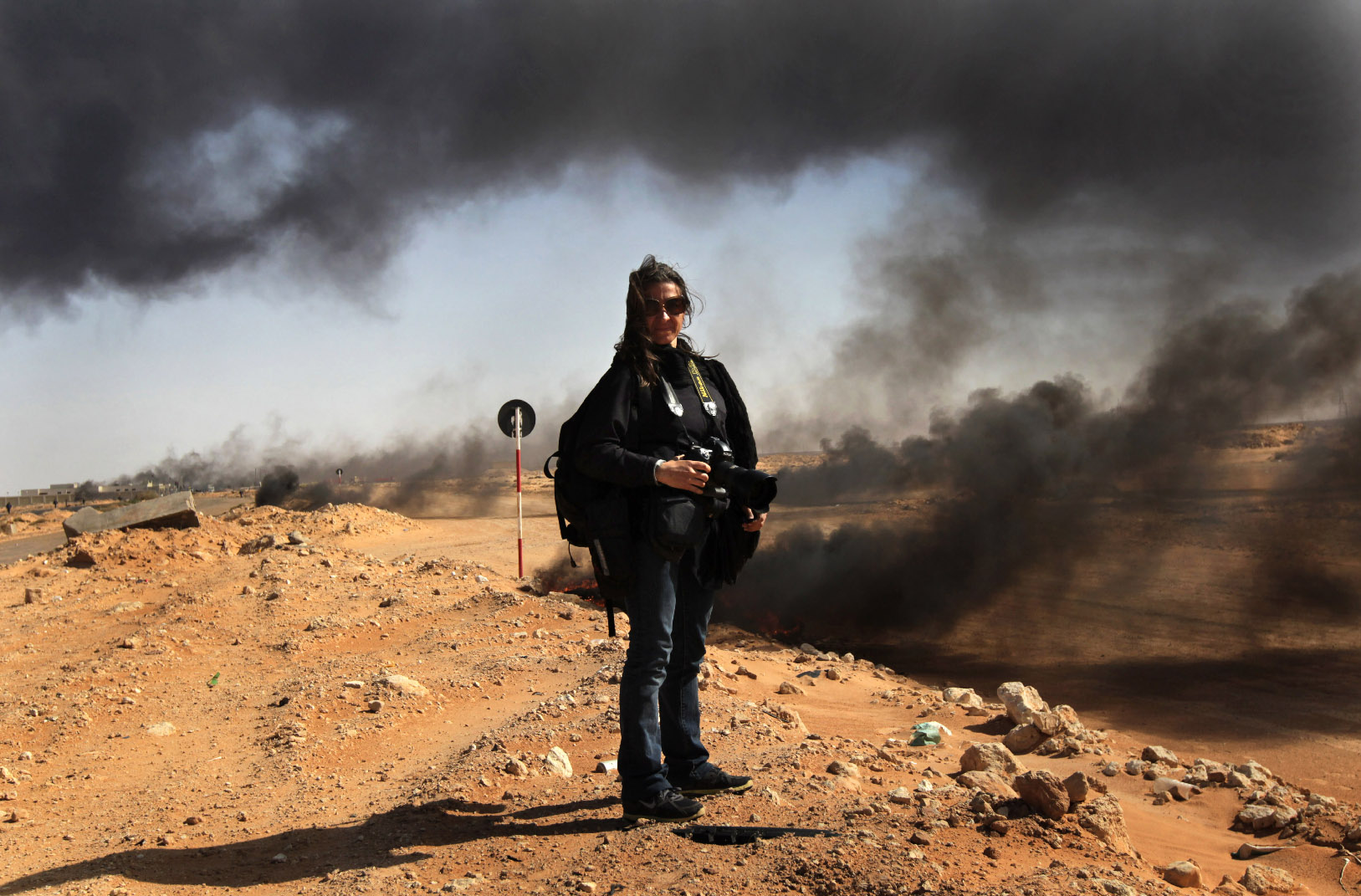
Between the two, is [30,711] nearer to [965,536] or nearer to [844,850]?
[844,850]

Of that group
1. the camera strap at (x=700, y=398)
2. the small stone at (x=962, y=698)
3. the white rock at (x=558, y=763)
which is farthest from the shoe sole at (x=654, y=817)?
the small stone at (x=962, y=698)

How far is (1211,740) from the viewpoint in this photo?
7520 millimetres

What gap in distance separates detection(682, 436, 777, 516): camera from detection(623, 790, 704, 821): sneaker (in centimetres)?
110

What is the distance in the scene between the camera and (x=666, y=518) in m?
3.34

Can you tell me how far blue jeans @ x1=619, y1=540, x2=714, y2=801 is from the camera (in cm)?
342

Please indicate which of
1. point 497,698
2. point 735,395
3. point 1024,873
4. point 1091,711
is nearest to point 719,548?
point 735,395

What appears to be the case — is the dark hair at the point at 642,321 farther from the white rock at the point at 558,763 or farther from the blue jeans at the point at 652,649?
the white rock at the point at 558,763

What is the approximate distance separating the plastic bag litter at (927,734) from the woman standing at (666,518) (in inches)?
86.1

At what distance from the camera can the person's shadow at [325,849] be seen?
3518mm

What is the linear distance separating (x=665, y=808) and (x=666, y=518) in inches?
43.7

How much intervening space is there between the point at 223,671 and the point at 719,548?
6.23 meters

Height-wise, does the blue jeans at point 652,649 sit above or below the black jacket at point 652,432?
below

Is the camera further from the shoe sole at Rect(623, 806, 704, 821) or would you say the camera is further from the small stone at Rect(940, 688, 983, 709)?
the small stone at Rect(940, 688, 983, 709)

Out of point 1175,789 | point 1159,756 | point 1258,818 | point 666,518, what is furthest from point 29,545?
point 1258,818
